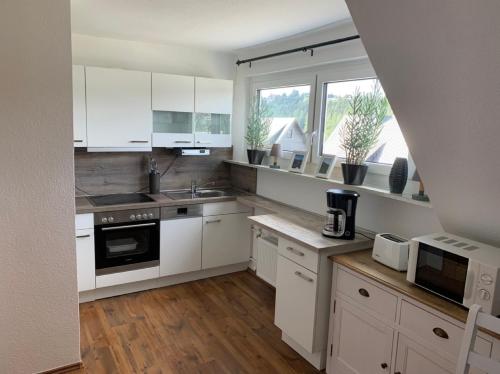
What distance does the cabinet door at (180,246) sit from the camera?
3.61 meters

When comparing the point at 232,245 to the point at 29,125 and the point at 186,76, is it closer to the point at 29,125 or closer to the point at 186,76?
the point at 186,76

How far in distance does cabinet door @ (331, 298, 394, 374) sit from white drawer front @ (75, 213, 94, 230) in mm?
2109

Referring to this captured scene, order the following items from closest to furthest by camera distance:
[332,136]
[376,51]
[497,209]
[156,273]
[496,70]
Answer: [496,70] < [376,51] < [497,209] < [332,136] < [156,273]

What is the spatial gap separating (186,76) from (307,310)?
8.26 feet

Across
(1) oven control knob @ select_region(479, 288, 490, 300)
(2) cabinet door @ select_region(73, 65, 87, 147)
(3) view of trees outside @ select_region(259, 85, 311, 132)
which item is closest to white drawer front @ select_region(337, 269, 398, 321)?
(1) oven control knob @ select_region(479, 288, 490, 300)

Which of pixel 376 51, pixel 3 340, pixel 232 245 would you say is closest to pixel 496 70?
pixel 376 51

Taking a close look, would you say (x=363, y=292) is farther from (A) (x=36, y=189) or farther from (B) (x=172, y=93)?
(B) (x=172, y=93)

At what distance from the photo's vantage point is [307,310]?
251 cm

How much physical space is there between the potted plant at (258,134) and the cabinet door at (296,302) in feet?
4.65

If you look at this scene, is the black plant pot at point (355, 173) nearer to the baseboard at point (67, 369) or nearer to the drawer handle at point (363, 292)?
the drawer handle at point (363, 292)

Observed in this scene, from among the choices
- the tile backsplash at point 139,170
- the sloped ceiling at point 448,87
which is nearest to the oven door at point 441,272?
the sloped ceiling at point 448,87

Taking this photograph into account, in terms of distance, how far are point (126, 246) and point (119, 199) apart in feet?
1.51

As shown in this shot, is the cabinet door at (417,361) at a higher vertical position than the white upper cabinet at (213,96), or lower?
lower

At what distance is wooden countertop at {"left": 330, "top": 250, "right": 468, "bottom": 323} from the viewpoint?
5.71 ft
